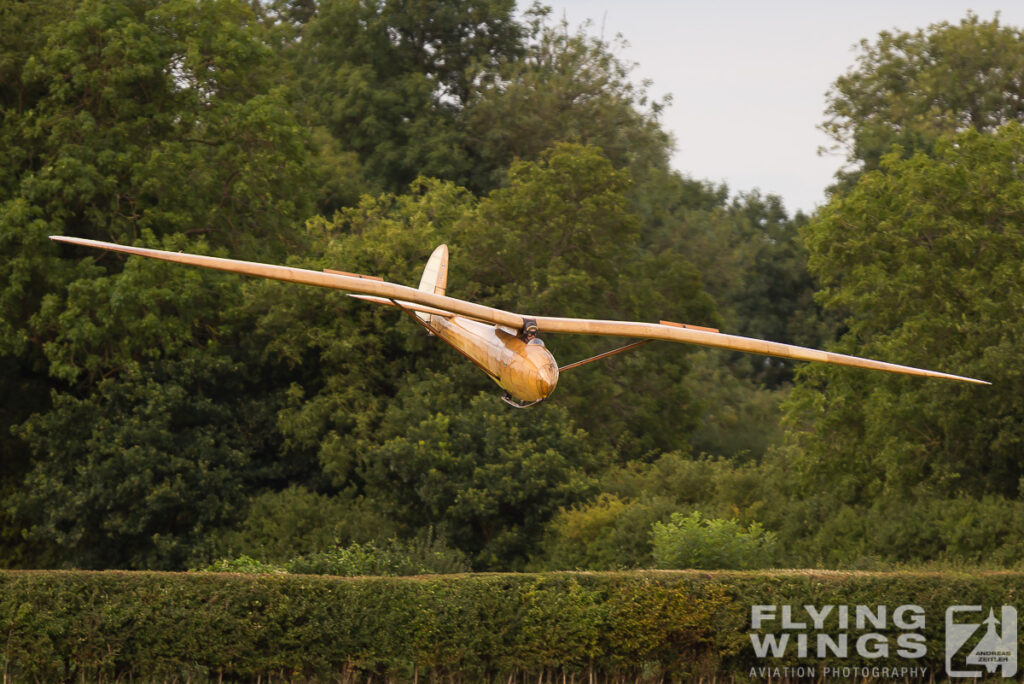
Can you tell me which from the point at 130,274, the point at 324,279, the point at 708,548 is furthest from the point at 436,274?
the point at 130,274

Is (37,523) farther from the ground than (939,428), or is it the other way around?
(939,428)

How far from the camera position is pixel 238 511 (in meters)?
30.8

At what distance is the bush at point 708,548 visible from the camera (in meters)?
23.1

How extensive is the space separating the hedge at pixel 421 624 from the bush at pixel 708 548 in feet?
15.3

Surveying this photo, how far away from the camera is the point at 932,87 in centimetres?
5725

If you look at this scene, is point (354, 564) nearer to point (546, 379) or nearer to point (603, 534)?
point (603, 534)

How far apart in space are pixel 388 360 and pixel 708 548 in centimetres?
1269

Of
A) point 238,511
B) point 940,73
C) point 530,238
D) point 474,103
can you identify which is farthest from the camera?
point 940,73

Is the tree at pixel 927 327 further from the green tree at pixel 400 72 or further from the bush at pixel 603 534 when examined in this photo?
the green tree at pixel 400 72

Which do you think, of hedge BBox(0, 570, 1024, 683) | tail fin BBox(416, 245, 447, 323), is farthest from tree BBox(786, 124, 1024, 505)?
tail fin BBox(416, 245, 447, 323)

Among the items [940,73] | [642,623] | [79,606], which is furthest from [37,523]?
[940,73]

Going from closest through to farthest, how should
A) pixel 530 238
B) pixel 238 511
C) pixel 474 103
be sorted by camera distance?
pixel 238 511 → pixel 530 238 → pixel 474 103

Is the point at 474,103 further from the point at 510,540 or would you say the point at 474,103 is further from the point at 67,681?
the point at 67,681

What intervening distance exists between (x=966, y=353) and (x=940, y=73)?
36702mm
